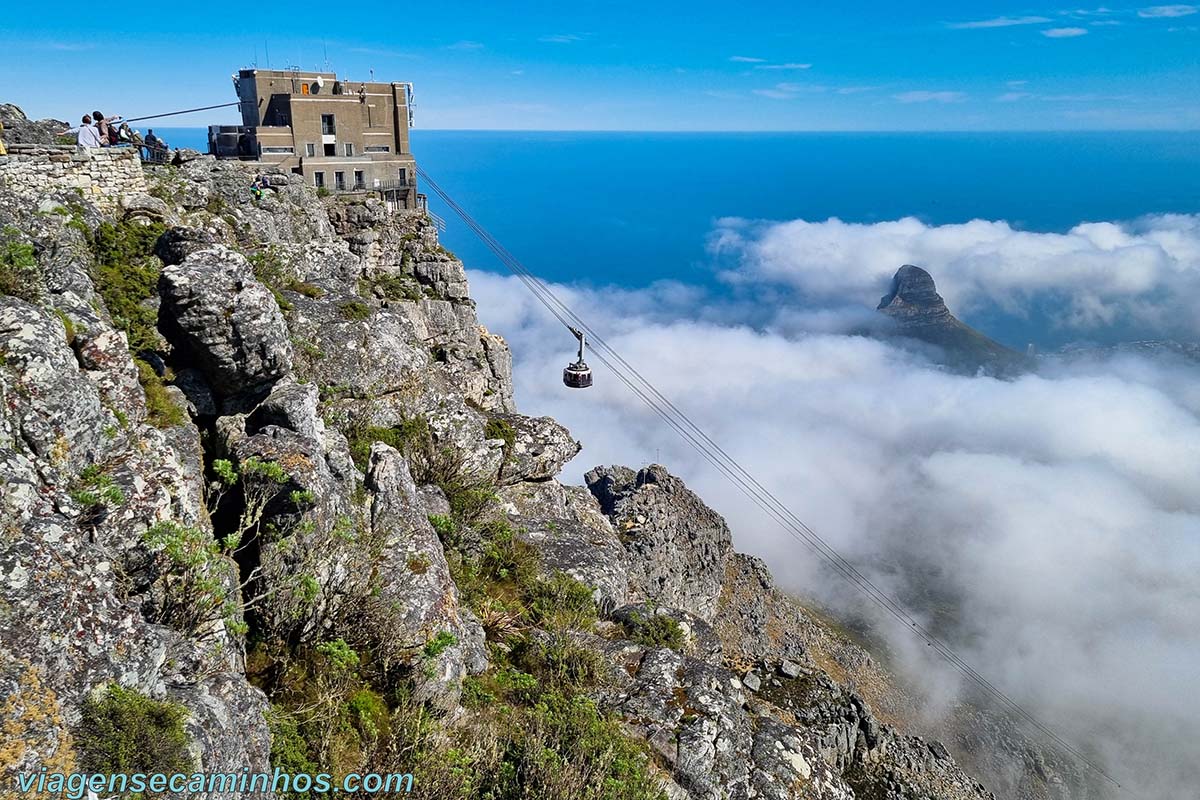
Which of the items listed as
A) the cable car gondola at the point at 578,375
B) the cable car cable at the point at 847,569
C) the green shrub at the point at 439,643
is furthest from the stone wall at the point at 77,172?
the green shrub at the point at 439,643

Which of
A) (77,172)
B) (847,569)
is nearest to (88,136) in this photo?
(77,172)

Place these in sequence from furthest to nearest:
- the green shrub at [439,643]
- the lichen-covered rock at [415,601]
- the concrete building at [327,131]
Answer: the concrete building at [327,131] < the lichen-covered rock at [415,601] < the green shrub at [439,643]

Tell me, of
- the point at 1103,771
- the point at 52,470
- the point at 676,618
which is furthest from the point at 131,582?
the point at 1103,771

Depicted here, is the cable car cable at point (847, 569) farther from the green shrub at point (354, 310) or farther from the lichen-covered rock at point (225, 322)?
the lichen-covered rock at point (225, 322)

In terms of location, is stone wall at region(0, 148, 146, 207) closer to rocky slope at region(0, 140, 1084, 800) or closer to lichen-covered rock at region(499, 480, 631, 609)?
rocky slope at region(0, 140, 1084, 800)

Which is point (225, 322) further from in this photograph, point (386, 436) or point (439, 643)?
point (439, 643)

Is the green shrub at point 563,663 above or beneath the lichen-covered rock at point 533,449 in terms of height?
beneath

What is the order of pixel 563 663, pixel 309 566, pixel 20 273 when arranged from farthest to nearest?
pixel 563 663
pixel 20 273
pixel 309 566
